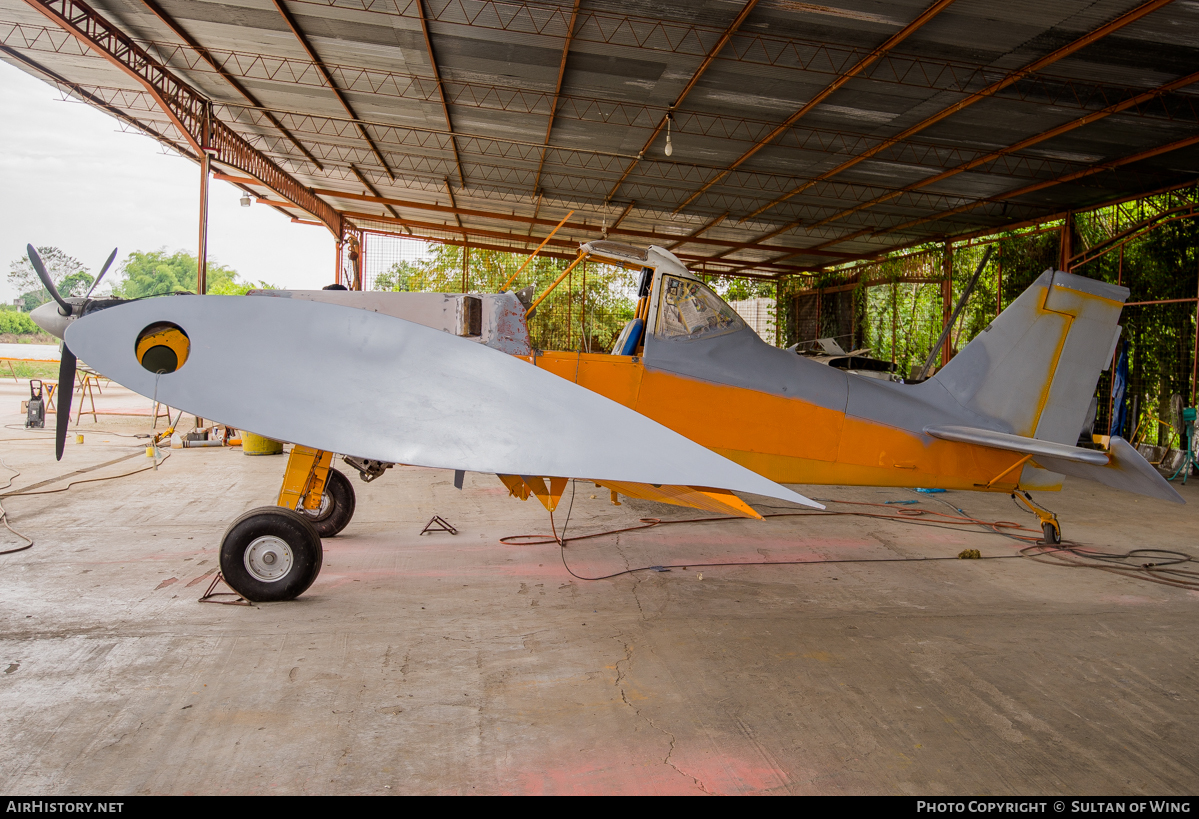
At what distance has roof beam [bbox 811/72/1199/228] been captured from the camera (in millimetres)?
9713

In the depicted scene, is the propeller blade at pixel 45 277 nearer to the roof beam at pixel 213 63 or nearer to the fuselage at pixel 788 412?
the fuselage at pixel 788 412

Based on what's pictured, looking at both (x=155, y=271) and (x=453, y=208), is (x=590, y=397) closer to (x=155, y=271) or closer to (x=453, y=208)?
(x=453, y=208)

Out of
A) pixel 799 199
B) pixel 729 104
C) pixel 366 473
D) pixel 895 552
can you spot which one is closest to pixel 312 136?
pixel 729 104

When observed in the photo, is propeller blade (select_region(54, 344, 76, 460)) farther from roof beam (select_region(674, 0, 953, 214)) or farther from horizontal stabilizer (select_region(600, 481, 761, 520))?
roof beam (select_region(674, 0, 953, 214))

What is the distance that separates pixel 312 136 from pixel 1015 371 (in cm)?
1603

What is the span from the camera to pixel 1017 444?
6027 mm

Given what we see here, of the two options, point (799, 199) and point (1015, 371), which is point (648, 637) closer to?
point (1015, 371)

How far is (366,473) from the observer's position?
6195 mm

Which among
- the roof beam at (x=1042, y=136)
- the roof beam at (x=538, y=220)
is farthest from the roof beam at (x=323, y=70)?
the roof beam at (x=1042, y=136)

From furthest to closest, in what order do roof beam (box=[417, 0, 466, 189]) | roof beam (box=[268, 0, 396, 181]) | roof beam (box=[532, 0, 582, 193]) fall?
roof beam (box=[268, 0, 396, 181])
roof beam (box=[417, 0, 466, 189])
roof beam (box=[532, 0, 582, 193])

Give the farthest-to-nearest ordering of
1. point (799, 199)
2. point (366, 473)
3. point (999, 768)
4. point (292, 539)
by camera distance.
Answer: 1. point (799, 199)
2. point (366, 473)
3. point (292, 539)
4. point (999, 768)

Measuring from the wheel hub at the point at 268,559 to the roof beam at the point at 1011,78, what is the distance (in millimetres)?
10287

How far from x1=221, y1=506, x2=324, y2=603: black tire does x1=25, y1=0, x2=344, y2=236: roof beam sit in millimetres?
9502

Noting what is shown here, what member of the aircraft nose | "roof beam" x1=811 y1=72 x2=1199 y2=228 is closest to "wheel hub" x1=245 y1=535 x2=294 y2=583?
the aircraft nose
